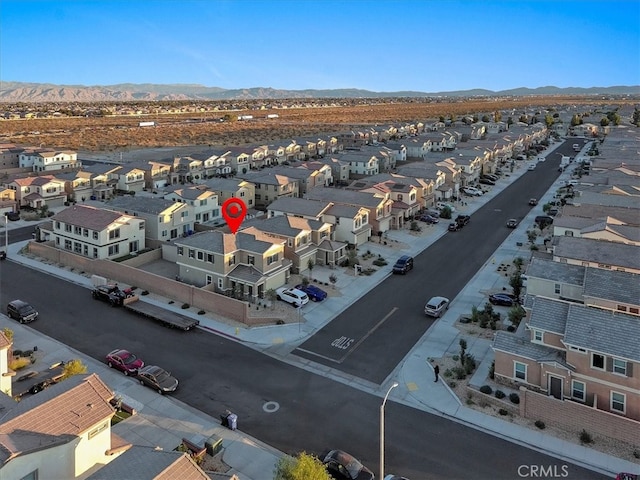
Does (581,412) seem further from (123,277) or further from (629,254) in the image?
(123,277)

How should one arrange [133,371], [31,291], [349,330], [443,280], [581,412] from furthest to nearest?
[443,280] < [31,291] < [349,330] < [133,371] < [581,412]

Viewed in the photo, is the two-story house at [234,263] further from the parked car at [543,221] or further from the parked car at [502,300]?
the parked car at [543,221]

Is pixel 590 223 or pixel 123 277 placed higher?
pixel 590 223

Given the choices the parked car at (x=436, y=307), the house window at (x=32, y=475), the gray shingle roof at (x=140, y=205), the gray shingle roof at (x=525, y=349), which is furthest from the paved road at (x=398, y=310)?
the gray shingle roof at (x=140, y=205)

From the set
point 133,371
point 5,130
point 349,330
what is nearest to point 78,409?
point 133,371

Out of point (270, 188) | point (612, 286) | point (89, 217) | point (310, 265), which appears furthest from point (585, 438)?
point (270, 188)

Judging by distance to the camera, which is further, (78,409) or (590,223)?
(590,223)

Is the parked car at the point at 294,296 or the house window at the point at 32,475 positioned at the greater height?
the house window at the point at 32,475

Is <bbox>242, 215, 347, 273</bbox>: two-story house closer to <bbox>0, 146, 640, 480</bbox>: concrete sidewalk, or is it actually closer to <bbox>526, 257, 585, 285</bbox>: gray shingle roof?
<bbox>0, 146, 640, 480</bbox>: concrete sidewalk
